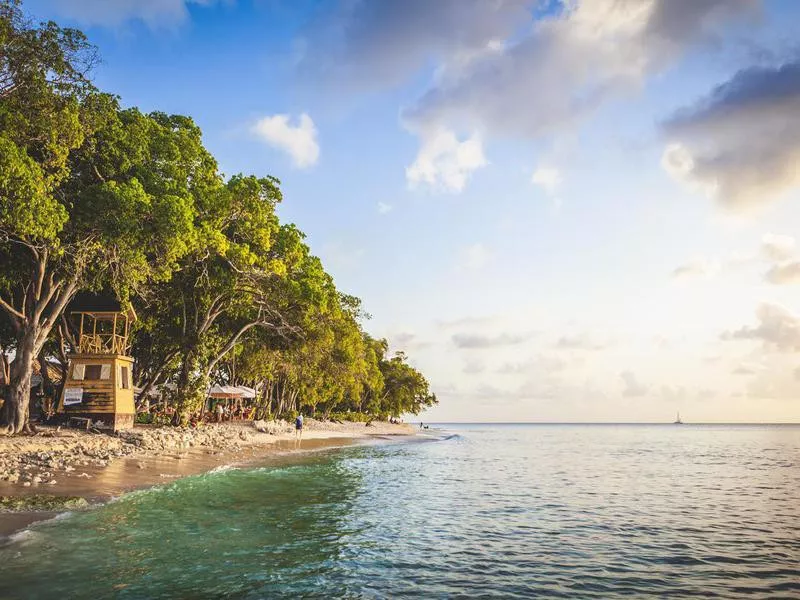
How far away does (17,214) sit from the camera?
59.5ft

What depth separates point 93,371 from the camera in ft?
97.0

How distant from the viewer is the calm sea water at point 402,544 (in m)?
9.45

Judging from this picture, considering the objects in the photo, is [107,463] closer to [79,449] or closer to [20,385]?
[79,449]

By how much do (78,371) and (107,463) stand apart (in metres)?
10.0

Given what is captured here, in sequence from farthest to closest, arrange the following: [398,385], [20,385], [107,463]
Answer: [398,385]
[20,385]
[107,463]

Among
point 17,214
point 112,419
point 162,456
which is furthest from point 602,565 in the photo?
point 112,419

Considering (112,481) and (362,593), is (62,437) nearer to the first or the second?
(112,481)

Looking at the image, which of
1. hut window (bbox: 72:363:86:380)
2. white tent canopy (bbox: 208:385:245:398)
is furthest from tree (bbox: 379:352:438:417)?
hut window (bbox: 72:363:86:380)

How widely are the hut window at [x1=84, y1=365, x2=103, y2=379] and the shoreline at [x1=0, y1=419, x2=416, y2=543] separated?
3611mm

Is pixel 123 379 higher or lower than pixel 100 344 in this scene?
lower

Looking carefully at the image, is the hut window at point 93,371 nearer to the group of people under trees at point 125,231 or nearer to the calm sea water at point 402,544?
the group of people under trees at point 125,231

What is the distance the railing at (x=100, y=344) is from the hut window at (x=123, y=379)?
3.42ft

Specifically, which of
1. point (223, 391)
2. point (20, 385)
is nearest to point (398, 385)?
point (223, 391)

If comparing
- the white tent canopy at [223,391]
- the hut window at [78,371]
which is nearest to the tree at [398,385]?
the white tent canopy at [223,391]
